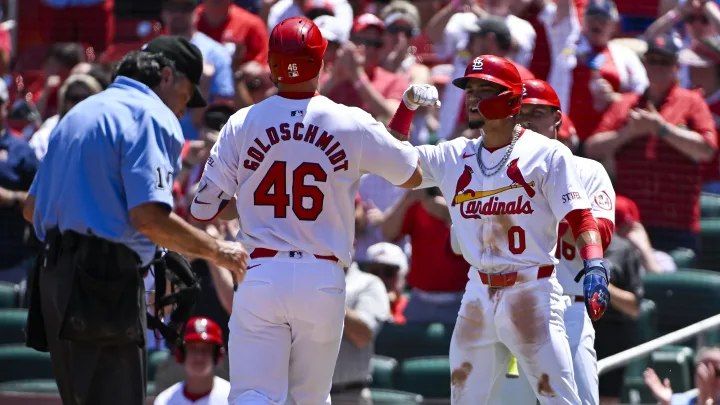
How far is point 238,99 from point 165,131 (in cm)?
523

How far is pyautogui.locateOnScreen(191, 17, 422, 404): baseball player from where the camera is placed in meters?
6.15

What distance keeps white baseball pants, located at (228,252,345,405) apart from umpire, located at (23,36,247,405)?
0.16m

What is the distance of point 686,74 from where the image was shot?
11.4 meters

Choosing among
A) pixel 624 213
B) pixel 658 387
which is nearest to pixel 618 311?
pixel 658 387

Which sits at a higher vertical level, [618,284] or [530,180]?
[530,180]

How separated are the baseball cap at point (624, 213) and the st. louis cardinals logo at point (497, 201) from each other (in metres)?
3.22

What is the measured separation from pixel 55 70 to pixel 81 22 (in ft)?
3.38

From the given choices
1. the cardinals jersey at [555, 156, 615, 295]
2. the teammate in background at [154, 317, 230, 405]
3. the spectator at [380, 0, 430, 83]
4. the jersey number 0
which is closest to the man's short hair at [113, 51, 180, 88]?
the jersey number 0

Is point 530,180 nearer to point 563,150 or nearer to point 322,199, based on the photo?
point 563,150

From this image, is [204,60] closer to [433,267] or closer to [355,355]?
[433,267]

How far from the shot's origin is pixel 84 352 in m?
6.08

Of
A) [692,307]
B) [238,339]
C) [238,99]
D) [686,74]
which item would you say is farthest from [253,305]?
[686,74]

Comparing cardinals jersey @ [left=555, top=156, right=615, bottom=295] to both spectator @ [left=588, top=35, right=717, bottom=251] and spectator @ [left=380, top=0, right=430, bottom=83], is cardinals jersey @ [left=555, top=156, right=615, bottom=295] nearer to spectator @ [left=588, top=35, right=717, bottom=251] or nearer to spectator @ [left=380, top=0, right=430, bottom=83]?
spectator @ [left=588, top=35, right=717, bottom=251]

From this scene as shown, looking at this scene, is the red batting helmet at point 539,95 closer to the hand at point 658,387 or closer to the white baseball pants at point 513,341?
the white baseball pants at point 513,341
